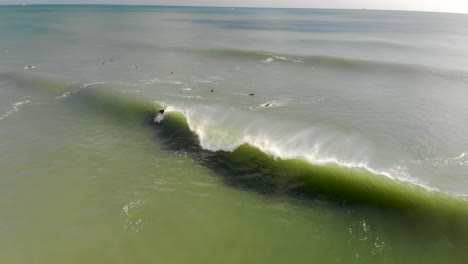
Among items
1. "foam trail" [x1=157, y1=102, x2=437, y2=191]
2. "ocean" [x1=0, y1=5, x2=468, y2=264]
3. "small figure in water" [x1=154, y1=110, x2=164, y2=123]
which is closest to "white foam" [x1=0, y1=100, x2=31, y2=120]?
"ocean" [x1=0, y1=5, x2=468, y2=264]

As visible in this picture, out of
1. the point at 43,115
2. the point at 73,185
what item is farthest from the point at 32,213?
the point at 43,115

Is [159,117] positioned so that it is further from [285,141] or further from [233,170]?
[285,141]

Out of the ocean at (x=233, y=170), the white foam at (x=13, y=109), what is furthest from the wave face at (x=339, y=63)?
the white foam at (x=13, y=109)

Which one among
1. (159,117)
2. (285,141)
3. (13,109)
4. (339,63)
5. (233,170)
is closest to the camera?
(233,170)

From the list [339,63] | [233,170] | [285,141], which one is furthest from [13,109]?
[339,63]

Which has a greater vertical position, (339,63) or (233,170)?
(339,63)

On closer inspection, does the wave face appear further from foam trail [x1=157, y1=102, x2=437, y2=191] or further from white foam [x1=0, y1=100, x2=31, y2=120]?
white foam [x1=0, y1=100, x2=31, y2=120]

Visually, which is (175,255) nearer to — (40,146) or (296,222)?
(296,222)

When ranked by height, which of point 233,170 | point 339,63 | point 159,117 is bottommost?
point 233,170

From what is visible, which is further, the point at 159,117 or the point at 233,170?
the point at 159,117

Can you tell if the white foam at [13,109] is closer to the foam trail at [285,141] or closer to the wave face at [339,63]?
the foam trail at [285,141]
